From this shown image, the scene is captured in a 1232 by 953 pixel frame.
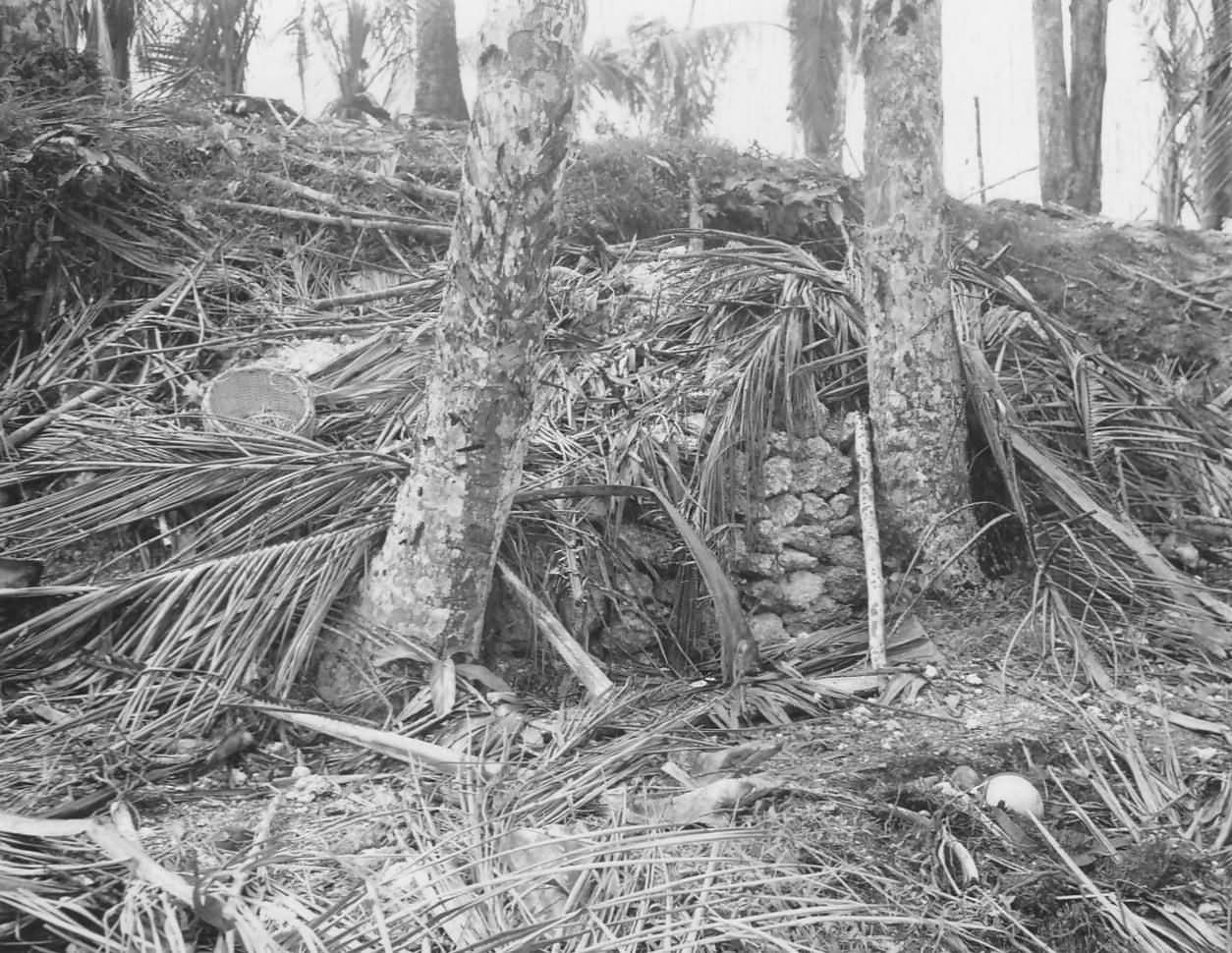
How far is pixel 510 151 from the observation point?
2.74 metres

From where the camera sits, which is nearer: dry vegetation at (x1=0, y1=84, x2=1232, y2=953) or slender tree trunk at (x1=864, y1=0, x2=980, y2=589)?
dry vegetation at (x1=0, y1=84, x2=1232, y2=953)

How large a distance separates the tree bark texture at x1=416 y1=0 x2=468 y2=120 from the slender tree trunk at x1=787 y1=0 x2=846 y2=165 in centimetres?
465

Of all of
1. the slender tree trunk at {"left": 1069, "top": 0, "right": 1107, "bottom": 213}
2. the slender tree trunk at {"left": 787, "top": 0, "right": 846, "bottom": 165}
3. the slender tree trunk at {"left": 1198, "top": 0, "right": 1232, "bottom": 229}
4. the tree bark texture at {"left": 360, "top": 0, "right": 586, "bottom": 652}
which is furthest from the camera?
the slender tree trunk at {"left": 787, "top": 0, "right": 846, "bottom": 165}

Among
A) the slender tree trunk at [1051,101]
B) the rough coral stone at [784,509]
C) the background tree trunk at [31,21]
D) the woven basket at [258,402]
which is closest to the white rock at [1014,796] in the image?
the rough coral stone at [784,509]

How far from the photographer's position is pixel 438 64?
9438 millimetres

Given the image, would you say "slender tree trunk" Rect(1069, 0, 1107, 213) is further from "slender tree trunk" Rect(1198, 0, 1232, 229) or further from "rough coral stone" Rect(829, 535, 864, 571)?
"rough coral stone" Rect(829, 535, 864, 571)

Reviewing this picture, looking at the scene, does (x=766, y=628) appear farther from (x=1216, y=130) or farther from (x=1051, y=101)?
(x=1051, y=101)

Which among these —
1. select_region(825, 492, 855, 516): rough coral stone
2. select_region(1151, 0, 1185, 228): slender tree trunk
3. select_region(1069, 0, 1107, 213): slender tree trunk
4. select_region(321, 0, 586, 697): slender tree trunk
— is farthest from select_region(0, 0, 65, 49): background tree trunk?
select_region(1151, 0, 1185, 228): slender tree trunk

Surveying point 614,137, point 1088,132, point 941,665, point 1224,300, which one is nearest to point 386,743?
point 941,665

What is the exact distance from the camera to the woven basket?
3883 millimetres

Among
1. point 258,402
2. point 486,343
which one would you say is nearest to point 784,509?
point 486,343

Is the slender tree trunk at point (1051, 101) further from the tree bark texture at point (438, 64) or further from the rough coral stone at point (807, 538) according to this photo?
the rough coral stone at point (807, 538)

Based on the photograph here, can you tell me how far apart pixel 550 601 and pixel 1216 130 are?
5807mm

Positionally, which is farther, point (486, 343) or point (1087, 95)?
point (1087, 95)
